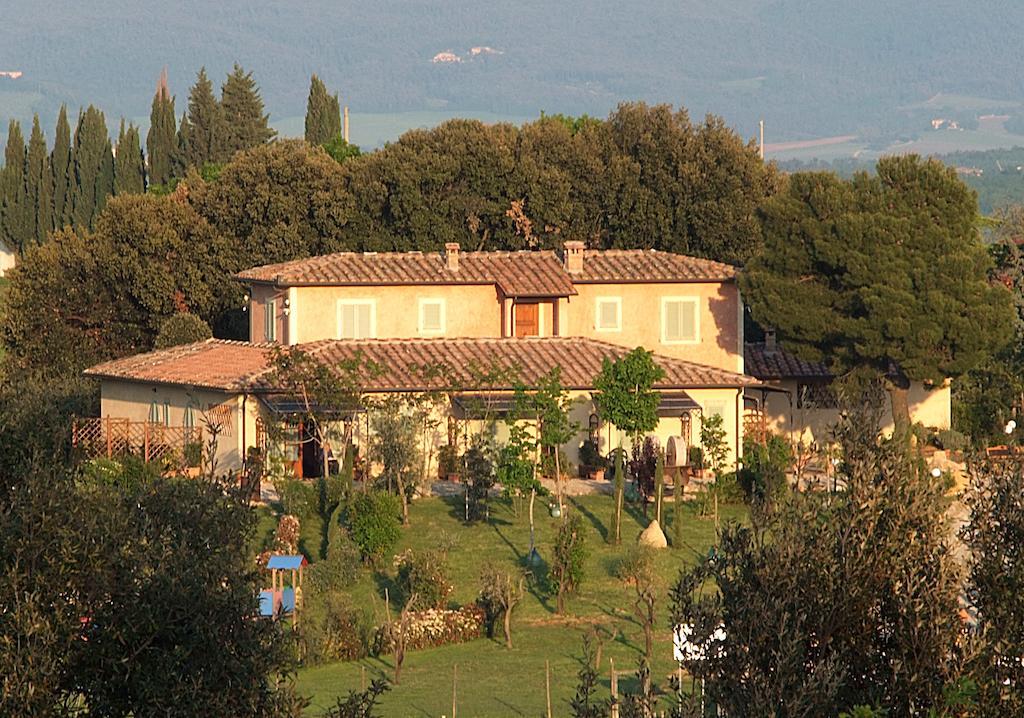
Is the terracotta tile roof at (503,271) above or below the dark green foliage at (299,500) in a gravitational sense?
above

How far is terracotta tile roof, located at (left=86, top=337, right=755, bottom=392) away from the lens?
40.8 meters

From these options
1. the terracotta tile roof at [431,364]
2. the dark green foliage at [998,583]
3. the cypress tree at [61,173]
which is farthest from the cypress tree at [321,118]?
the dark green foliage at [998,583]

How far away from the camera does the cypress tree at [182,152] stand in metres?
88.9

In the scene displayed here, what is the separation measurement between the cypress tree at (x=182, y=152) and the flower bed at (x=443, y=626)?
6032cm

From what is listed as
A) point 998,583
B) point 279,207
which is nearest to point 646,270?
point 279,207

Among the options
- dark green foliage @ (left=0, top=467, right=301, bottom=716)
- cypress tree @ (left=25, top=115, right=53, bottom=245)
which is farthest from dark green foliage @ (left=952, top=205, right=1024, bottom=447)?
cypress tree @ (left=25, top=115, right=53, bottom=245)

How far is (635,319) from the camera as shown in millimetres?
45719

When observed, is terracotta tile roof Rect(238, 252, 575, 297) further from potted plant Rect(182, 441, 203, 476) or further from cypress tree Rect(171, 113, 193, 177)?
cypress tree Rect(171, 113, 193, 177)

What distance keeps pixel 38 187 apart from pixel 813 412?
168 ft

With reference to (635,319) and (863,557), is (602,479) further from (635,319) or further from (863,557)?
(863,557)

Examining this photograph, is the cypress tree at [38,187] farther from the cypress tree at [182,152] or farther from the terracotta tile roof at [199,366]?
the terracotta tile roof at [199,366]

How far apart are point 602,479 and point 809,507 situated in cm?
2432

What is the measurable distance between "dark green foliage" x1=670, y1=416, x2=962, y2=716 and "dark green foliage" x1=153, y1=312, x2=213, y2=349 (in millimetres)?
35826

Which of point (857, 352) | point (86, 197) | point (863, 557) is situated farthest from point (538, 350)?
point (86, 197)
